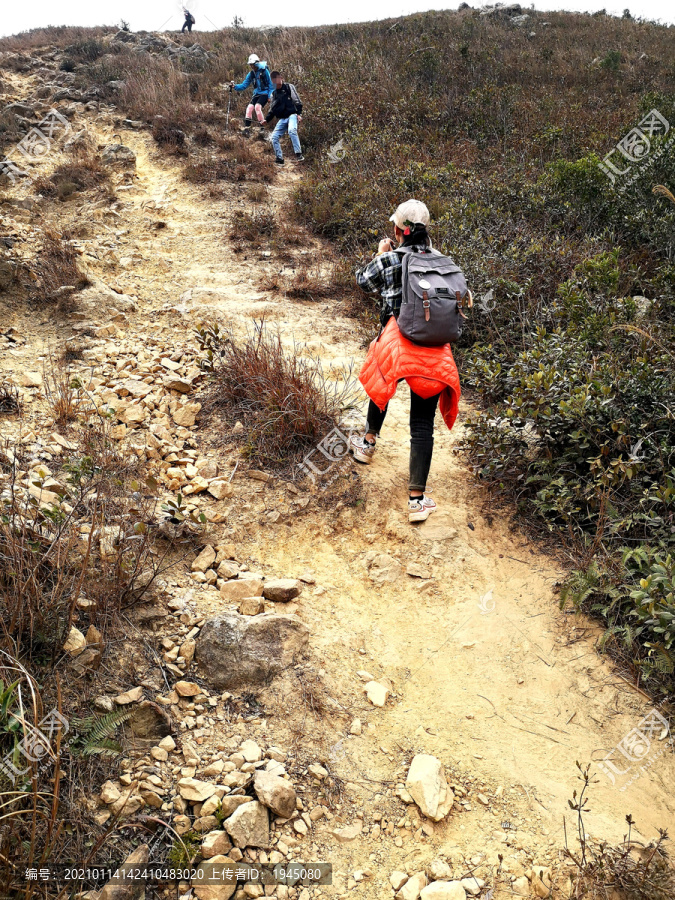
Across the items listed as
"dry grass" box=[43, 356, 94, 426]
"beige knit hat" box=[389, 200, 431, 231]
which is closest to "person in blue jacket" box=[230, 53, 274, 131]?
"dry grass" box=[43, 356, 94, 426]

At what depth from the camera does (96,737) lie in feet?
6.96

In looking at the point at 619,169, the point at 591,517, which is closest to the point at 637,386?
the point at 591,517

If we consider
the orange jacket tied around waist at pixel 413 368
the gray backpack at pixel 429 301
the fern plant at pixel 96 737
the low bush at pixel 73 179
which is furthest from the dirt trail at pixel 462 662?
the low bush at pixel 73 179

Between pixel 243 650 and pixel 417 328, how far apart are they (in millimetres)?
2003

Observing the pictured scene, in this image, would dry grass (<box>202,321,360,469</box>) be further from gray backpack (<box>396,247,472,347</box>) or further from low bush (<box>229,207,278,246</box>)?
low bush (<box>229,207,278,246</box>)

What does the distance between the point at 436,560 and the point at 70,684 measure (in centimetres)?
217

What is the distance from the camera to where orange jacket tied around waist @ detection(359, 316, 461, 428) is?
3.43 meters

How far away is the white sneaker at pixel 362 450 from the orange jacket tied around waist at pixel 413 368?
0.65m

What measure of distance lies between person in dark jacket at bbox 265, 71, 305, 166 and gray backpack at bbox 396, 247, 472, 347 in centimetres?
775

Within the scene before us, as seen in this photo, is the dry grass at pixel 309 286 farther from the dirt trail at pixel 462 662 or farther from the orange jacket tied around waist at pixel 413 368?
the orange jacket tied around waist at pixel 413 368

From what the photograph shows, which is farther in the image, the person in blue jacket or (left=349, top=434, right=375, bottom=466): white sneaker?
the person in blue jacket

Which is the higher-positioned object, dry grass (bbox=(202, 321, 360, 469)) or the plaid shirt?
the plaid shirt

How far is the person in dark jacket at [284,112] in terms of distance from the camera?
9.83 metres

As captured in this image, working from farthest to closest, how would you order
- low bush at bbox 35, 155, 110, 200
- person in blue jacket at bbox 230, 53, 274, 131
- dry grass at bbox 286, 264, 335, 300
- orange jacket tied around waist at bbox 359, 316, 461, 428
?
person in blue jacket at bbox 230, 53, 274, 131 → low bush at bbox 35, 155, 110, 200 → dry grass at bbox 286, 264, 335, 300 → orange jacket tied around waist at bbox 359, 316, 461, 428
